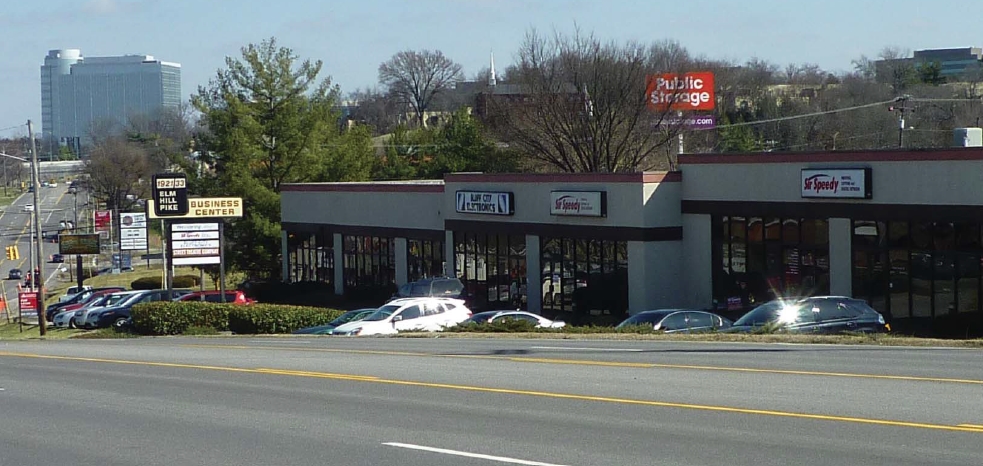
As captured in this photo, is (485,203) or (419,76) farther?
(419,76)

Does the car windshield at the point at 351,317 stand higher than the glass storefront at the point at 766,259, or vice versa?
the glass storefront at the point at 766,259

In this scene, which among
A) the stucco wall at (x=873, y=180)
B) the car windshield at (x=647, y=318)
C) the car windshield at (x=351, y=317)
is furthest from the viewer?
the car windshield at (x=351, y=317)

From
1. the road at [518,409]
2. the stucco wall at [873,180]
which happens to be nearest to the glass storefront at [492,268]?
the stucco wall at [873,180]

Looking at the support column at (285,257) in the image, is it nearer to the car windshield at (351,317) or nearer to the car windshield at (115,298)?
the car windshield at (115,298)

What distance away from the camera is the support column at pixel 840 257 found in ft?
108

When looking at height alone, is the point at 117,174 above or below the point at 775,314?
above

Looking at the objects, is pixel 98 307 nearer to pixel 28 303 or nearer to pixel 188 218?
pixel 188 218

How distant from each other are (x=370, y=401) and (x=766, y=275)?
2369 cm

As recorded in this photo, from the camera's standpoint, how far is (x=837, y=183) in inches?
1288

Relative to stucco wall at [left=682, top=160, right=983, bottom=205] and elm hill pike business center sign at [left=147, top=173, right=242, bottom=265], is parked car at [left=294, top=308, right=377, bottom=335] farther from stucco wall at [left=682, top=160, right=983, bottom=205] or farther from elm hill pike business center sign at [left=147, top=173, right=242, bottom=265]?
stucco wall at [left=682, top=160, right=983, bottom=205]

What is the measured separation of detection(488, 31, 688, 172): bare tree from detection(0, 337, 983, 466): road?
4016 cm

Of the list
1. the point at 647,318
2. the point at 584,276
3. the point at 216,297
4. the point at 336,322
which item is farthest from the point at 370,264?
the point at 647,318

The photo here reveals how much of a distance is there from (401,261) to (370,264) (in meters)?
2.73

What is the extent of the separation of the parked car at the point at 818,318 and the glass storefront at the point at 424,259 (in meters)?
23.1
